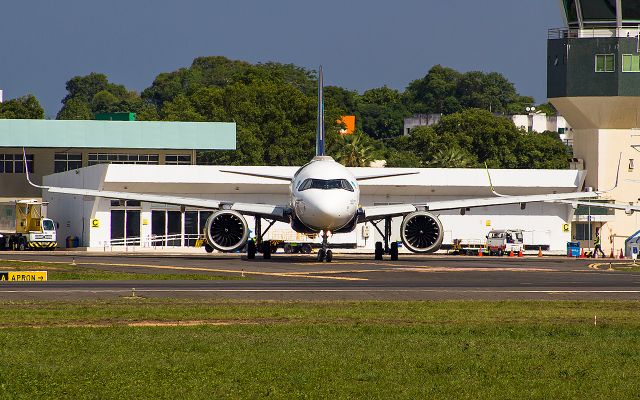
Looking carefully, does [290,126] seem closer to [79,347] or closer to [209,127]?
[209,127]

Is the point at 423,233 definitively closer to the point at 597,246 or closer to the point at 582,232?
the point at 597,246

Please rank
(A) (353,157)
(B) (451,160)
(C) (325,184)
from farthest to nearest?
(B) (451,160), (A) (353,157), (C) (325,184)

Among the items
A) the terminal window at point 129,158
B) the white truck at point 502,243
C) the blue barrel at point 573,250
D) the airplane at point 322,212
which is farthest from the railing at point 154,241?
the blue barrel at point 573,250

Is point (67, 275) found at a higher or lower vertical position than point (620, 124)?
lower

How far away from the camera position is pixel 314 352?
20875 mm

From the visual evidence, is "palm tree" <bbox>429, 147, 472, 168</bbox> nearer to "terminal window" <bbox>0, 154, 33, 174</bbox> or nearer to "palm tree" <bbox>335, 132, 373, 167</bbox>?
"palm tree" <bbox>335, 132, 373, 167</bbox>

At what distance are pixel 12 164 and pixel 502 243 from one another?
152 ft

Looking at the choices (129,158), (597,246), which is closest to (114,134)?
(129,158)

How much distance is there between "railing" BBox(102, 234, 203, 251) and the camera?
88312 millimetres

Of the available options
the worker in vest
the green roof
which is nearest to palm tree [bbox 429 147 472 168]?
the green roof

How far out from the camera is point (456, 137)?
509 ft

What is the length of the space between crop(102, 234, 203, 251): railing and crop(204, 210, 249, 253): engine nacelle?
97.7 feet

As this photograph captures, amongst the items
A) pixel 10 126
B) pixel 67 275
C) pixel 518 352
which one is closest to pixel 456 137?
pixel 10 126

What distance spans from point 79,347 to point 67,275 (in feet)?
81.0
